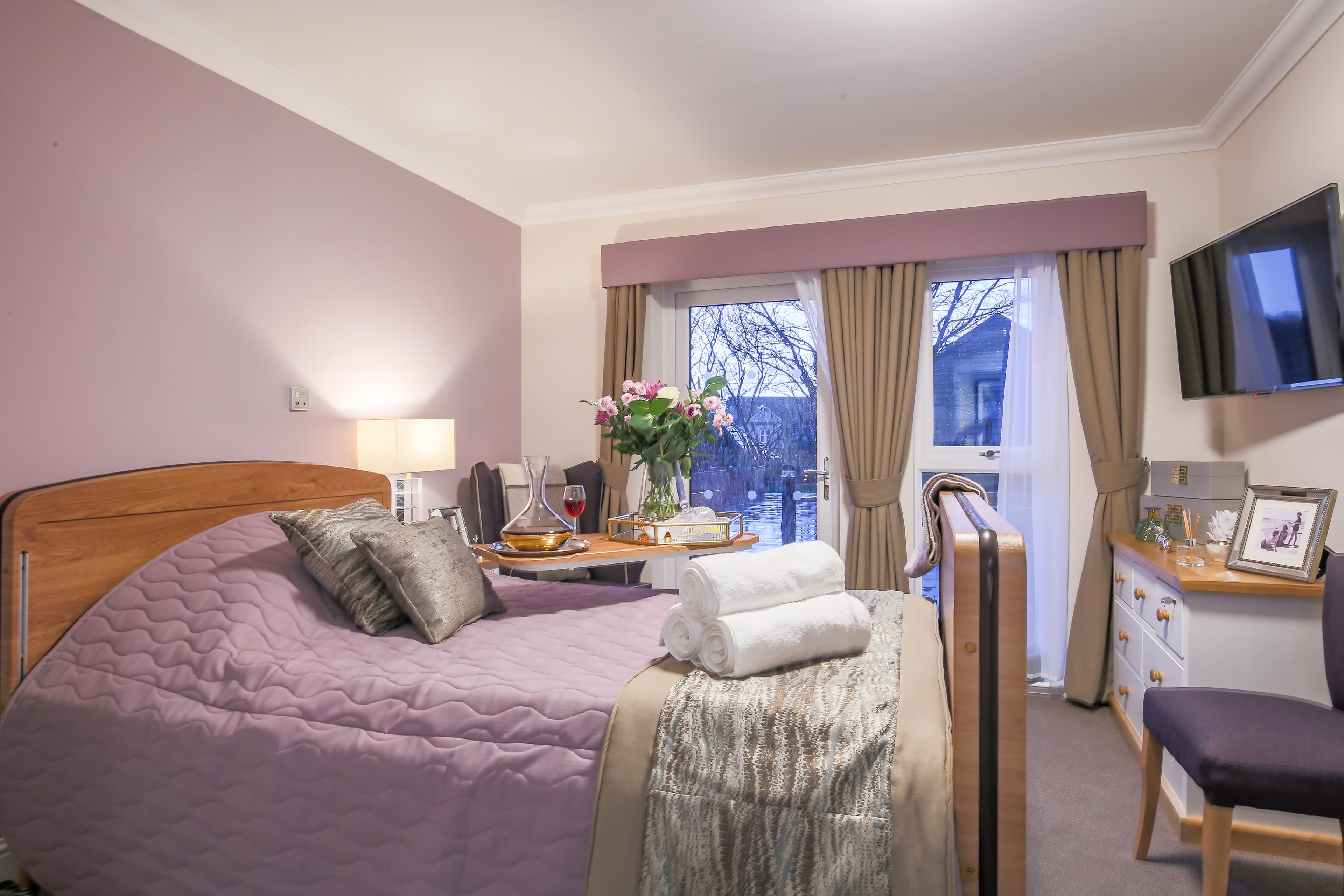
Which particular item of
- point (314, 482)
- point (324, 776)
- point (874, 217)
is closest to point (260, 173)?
point (314, 482)

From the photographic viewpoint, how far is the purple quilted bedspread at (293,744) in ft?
4.35

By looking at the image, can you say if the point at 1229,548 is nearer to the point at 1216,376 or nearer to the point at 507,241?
the point at 1216,376

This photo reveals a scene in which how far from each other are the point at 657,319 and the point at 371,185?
160 centimetres

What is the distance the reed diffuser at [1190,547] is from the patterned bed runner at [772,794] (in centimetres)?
175

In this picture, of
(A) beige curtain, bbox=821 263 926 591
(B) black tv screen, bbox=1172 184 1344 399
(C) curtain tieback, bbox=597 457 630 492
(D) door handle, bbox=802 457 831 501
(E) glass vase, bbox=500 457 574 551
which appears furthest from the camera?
(C) curtain tieback, bbox=597 457 630 492

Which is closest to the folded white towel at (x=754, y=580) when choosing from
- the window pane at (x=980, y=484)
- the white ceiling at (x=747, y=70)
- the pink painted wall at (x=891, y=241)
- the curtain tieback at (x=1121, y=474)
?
the white ceiling at (x=747, y=70)

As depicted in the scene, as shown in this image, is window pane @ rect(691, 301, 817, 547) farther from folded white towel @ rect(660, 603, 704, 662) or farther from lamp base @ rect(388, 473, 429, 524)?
folded white towel @ rect(660, 603, 704, 662)

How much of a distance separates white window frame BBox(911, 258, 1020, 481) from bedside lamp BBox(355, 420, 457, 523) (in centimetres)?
225

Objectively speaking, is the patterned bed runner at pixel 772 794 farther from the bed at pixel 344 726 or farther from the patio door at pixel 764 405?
the patio door at pixel 764 405

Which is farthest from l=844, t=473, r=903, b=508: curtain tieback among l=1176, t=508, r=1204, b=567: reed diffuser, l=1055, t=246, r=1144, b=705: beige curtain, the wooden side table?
the wooden side table

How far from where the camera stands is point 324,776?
1420 mm

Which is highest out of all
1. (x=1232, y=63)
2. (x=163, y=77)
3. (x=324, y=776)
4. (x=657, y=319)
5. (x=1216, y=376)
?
(x=1232, y=63)

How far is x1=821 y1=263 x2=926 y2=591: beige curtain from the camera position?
3.55m

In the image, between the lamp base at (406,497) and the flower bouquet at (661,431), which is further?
the lamp base at (406,497)
